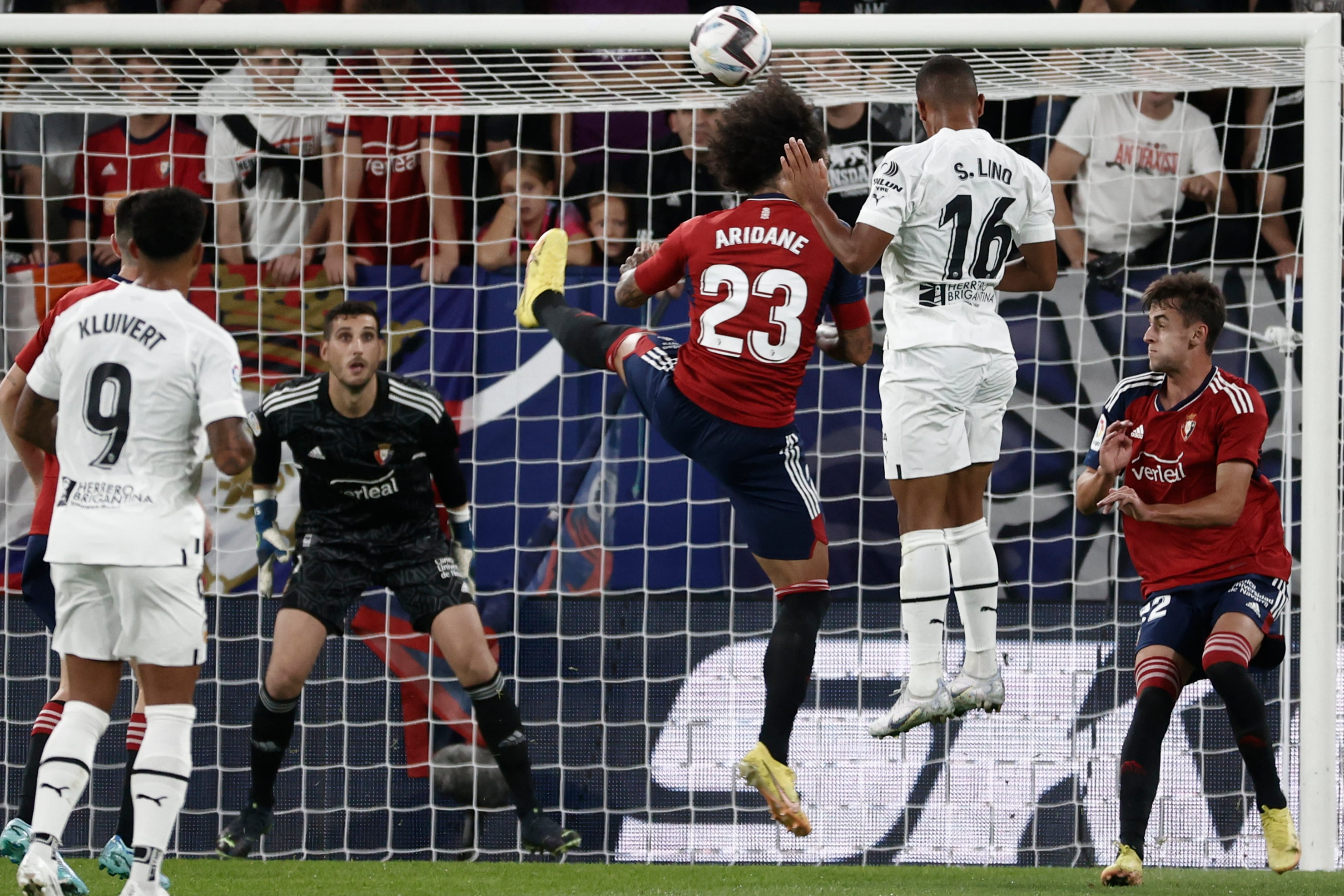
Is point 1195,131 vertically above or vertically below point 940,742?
above

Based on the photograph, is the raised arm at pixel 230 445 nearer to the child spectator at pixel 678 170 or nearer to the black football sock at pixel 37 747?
the black football sock at pixel 37 747

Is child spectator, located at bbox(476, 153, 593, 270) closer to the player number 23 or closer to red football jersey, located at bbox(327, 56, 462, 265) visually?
red football jersey, located at bbox(327, 56, 462, 265)

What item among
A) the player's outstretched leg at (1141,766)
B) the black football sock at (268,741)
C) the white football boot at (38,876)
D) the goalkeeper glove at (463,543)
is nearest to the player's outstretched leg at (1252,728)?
the player's outstretched leg at (1141,766)

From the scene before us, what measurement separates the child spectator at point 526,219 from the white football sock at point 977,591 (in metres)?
2.94

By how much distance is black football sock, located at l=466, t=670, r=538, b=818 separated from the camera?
6.08m

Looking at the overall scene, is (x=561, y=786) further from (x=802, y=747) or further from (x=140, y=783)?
(x=140, y=783)

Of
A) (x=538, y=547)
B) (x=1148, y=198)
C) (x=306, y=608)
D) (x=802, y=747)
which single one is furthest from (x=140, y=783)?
(x=1148, y=198)

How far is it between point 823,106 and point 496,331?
1.81 meters

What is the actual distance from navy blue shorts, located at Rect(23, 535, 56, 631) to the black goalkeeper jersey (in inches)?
36.5

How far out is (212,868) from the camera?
235 inches

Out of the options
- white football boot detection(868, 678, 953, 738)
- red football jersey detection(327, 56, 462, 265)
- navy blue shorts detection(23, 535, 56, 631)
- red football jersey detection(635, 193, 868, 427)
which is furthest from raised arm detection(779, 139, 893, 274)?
red football jersey detection(327, 56, 462, 265)

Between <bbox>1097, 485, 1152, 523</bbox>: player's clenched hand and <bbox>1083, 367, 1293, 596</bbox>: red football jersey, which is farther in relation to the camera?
<bbox>1083, 367, 1293, 596</bbox>: red football jersey

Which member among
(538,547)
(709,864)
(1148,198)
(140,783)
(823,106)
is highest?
(823,106)

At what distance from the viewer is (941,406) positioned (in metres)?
4.66
